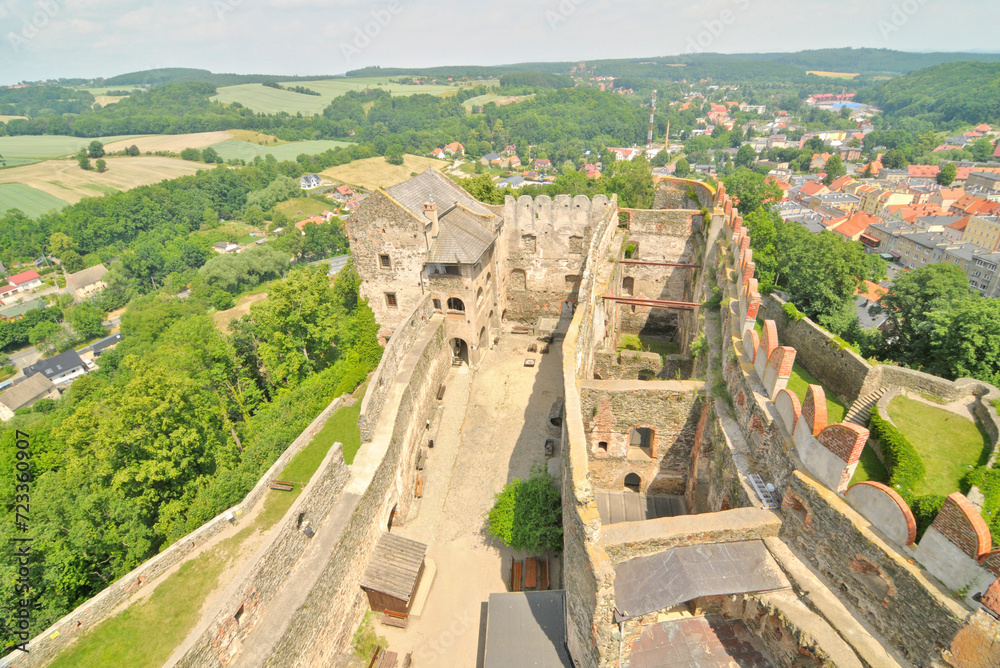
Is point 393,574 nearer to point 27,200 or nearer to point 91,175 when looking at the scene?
point 27,200

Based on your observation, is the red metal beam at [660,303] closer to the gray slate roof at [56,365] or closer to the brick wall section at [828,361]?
the brick wall section at [828,361]

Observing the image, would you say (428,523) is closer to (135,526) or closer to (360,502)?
(360,502)

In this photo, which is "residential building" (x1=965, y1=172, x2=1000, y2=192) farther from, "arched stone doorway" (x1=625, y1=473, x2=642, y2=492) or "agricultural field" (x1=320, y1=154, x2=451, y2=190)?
"arched stone doorway" (x1=625, y1=473, x2=642, y2=492)

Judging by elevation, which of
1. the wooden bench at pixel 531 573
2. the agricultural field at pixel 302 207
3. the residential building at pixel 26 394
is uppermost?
Result: the wooden bench at pixel 531 573

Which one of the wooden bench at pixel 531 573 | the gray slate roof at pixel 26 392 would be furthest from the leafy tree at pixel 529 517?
the gray slate roof at pixel 26 392

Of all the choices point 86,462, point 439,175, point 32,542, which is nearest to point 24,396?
point 86,462

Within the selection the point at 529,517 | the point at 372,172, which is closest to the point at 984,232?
the point at 529,517
